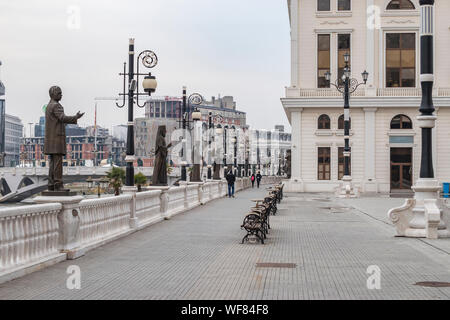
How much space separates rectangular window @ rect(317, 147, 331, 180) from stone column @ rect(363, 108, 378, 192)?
125 inches

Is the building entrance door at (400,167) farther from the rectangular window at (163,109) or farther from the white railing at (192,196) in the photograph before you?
the rectangular window at (163,109)

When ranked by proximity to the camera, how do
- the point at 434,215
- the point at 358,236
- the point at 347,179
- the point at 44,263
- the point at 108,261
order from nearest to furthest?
the point at 44,263 < the point at 108,261 < the point at 434,215 < the point at 358,236 < the point at 347,179

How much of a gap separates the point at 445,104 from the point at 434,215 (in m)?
40.8

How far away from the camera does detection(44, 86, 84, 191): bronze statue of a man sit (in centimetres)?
1154

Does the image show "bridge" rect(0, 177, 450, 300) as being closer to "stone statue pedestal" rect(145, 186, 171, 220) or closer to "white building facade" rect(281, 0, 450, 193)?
"stone statue pedestal" rect(145, 186, 171, 220)

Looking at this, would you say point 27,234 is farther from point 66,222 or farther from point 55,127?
point 55,127

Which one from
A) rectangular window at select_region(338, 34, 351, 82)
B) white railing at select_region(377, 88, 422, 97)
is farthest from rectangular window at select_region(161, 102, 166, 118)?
white railing at select_region(377, 88, 422, 97)

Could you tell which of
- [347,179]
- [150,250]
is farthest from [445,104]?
[150,250]

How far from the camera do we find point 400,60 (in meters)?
55.7

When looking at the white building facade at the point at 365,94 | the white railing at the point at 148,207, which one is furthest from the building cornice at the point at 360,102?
the white railing at the point at 148,207

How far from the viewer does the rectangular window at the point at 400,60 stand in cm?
5547

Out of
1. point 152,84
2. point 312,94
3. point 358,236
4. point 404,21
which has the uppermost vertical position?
point 404,21
